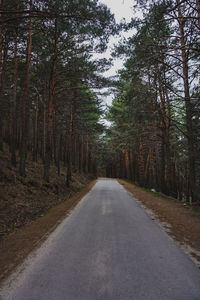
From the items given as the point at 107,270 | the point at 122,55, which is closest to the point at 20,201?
the point at 107,270

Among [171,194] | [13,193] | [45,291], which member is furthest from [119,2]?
[171,194]

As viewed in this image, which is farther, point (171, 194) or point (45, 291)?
point (171, 194)

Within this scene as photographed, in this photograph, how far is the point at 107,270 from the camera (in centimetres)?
278

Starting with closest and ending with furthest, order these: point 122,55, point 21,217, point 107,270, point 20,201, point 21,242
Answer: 1. point 107,270
2. point 21,242
3. point 21,217
4. point 20,201
5. point 122,55

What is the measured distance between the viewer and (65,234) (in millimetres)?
4500

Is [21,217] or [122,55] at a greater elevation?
[122,55]

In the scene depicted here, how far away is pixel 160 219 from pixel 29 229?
4504mm

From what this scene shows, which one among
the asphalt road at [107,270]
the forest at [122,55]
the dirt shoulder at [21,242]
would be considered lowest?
the dirt shoulder at [21,242]

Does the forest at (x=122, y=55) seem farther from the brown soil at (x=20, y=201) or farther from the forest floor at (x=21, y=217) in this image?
the forest floor at (x=21, y=217)

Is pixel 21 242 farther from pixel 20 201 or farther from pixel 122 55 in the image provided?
pixel 122 55

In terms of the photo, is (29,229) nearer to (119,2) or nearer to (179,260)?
(179,260)

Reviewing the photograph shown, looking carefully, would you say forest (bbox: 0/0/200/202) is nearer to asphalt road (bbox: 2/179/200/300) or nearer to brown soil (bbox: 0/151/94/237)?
brown soil (bbox: 0/151/94/237)

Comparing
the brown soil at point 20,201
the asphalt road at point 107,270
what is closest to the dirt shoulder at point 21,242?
the asphalt road at point 107,270

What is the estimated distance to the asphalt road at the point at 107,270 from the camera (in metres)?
2.26
